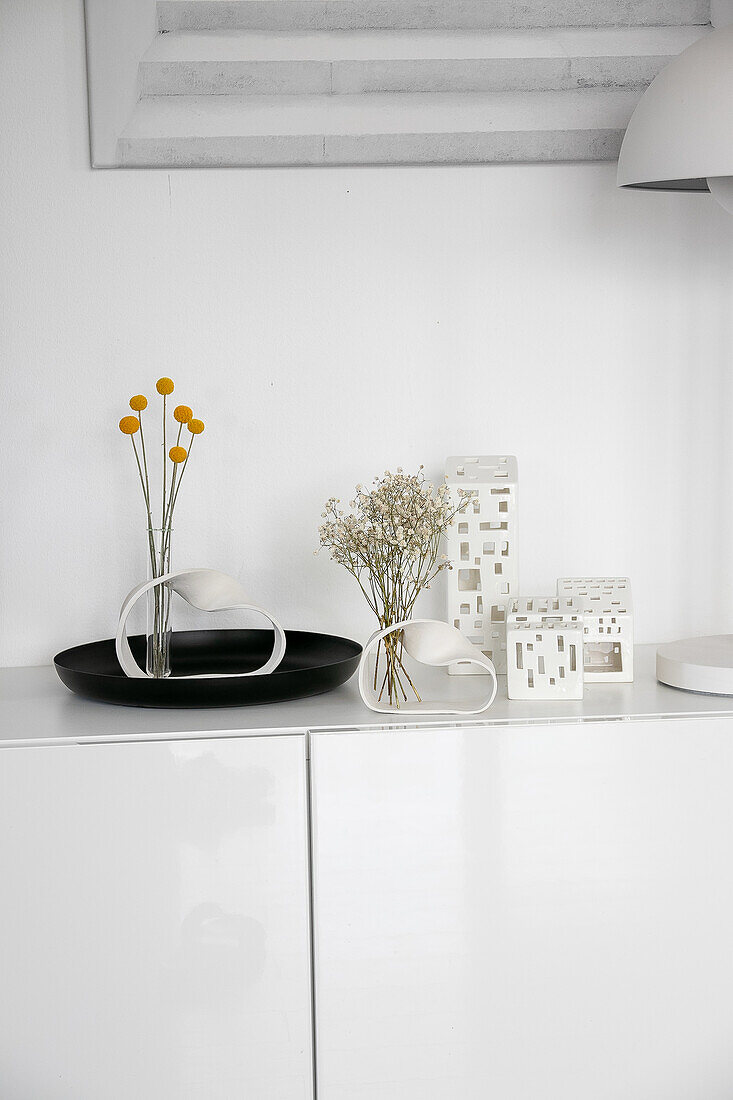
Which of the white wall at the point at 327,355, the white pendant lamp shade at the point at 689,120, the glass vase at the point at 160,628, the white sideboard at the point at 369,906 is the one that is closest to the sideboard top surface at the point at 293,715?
the white sideboard at the point at 369,906

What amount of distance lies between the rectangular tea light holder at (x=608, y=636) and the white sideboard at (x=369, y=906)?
0.15 meters

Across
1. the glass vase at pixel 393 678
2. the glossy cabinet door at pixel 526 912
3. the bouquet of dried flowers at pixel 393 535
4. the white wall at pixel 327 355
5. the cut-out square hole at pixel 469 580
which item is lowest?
the glossy cabinet door at pixel 526 912

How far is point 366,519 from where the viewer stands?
142 cm

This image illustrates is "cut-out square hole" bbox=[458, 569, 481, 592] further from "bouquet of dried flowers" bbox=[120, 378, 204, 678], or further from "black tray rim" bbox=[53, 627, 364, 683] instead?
"bouquet of dried flowers" bbox=[120, 378, 204, 678]

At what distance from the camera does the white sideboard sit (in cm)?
127

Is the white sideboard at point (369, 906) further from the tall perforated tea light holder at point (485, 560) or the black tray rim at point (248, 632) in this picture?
the tall perforated tea light holder at point (485, 560)

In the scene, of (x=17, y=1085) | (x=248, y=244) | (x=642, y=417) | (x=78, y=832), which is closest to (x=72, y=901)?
(x=78, y=832)

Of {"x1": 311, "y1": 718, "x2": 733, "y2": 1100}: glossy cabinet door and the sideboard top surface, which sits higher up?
the sideboard top surface

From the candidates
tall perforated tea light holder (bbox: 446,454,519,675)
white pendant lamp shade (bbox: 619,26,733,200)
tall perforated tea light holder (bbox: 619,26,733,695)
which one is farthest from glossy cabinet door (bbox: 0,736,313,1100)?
white pendant lamp shade (bbox: 619,26,733,200)

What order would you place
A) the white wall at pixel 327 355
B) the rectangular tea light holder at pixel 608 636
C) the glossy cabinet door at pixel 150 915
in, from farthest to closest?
the white wall at pixel 327 355, the rectangular tea light holder at pixel 608 636, the glossy cabinet door at pixel 150 915

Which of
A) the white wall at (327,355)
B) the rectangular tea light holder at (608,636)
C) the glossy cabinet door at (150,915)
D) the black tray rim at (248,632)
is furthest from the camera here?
the white wall at (327,355)

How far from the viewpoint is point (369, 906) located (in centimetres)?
130

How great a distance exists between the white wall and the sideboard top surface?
32 cm

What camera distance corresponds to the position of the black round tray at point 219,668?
4.49 feet
